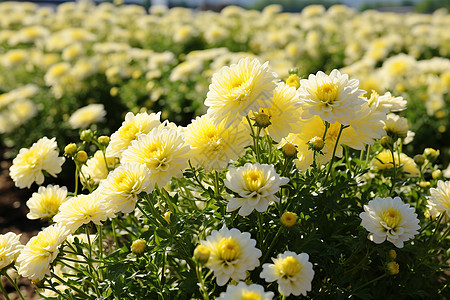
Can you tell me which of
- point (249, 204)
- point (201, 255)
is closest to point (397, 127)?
point (249, 204)

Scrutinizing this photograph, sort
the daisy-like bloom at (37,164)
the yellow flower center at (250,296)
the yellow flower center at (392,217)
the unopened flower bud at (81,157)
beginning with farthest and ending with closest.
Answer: the daisy-like bloom at (37,164), the unopened flower bud at (81,157), the yellow flower center at (392,217), the yellow flower center at (250,296)

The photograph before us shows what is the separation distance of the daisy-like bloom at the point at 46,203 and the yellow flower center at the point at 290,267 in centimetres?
107

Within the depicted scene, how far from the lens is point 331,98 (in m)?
1.57

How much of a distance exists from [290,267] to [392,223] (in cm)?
45

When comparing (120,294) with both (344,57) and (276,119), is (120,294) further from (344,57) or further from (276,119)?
(344,57)

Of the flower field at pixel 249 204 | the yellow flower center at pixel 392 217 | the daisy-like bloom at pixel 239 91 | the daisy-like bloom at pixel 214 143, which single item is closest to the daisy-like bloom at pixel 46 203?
the flower field at pixel 249 204

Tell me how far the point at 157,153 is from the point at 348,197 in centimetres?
95

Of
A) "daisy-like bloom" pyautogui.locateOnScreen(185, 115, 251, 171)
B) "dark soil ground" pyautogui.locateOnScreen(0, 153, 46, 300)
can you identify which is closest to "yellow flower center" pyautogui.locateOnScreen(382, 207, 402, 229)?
"daisy-like bloom" pyautogui.locateOnScreen(185, 115, 251, 171)

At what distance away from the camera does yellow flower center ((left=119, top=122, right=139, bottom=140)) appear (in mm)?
1825

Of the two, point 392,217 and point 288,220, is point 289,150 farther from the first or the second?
point 392,217

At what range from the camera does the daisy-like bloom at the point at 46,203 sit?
1.96 metres

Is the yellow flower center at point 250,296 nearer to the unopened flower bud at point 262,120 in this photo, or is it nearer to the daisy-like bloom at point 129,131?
the unopened flower bud at point 262,120

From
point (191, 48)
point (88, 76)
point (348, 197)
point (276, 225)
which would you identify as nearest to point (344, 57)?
point (191, 48)

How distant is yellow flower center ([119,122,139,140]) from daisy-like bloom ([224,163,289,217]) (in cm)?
51
